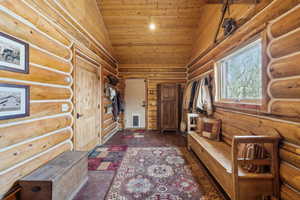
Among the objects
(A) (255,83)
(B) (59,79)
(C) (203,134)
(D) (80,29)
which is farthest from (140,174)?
(D) (80,29)

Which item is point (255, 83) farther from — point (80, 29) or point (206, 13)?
point (80, 29)

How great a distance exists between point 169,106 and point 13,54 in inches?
153

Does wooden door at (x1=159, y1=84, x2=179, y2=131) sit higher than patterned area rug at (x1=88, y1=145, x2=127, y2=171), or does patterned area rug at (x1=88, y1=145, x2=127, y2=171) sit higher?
wooden door at (x1=159, y1=84, x2=179, y2=131)

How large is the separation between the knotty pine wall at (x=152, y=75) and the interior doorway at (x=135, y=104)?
0.16 metres

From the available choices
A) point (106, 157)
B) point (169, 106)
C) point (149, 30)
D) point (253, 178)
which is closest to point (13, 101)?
point (106, 157)

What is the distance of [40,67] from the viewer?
1.57 m

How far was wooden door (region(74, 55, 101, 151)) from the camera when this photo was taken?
245 cm

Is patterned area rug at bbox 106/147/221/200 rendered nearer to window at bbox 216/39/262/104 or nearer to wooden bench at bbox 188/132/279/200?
wooden bench at bbox 188/132/279/200

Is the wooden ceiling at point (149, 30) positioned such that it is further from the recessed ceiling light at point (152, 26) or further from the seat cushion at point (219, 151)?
the seat cushion at point (219, 151)

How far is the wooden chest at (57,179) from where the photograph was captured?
4.15 ft

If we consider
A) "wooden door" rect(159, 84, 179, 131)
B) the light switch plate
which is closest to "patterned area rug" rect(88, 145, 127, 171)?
the light switch plate

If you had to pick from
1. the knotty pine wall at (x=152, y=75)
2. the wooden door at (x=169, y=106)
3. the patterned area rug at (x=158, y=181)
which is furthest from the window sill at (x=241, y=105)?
the knotty pine wall at (x=152, y=75)

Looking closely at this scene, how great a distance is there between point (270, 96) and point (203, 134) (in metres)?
1.46

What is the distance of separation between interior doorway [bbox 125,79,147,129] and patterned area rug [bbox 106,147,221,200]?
2354 millimetres
